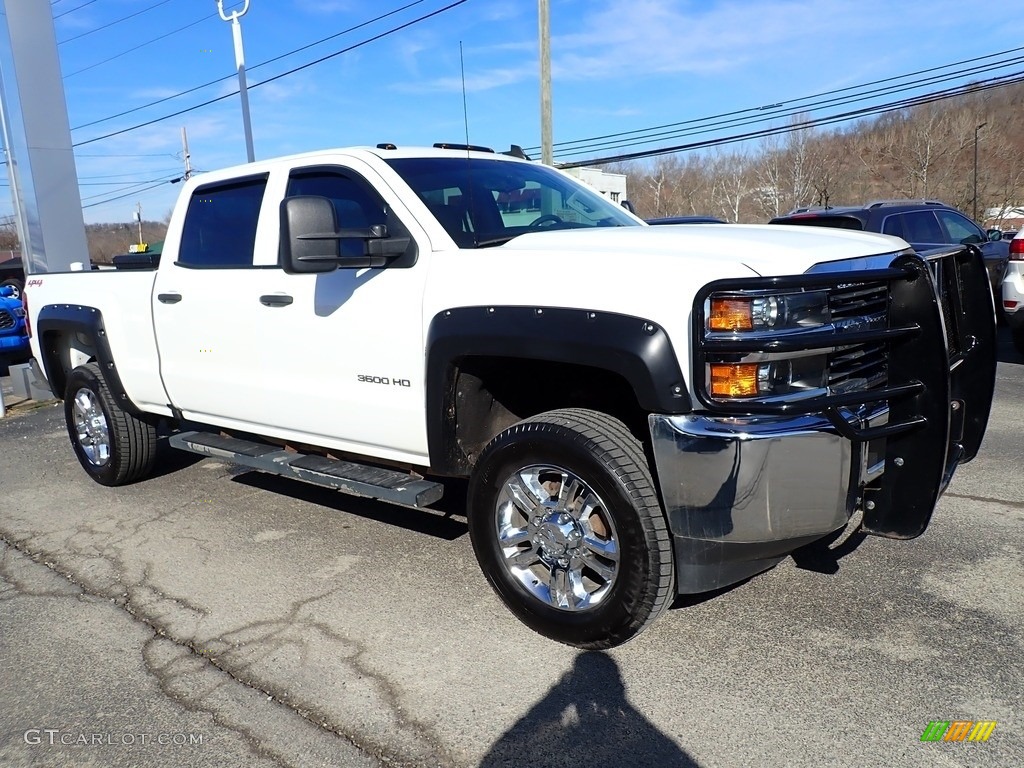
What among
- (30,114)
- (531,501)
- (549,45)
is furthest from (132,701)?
(549,45)

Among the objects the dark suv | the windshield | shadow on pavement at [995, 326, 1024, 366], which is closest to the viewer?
the windshield

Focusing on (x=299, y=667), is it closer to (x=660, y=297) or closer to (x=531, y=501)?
(x=531, y=501)

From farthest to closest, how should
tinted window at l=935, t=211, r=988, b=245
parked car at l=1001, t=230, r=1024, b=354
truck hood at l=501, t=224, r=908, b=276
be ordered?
tinted window at l=935, t=211, r=988, b=245
parked car at l=1001, t=230, r=1024, b=354
truck hood at l=501, t=224, r=908, b=276

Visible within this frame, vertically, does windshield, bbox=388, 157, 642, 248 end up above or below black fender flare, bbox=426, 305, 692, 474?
above

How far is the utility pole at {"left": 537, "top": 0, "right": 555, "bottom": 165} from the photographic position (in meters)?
16.4

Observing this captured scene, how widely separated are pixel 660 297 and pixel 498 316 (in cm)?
70

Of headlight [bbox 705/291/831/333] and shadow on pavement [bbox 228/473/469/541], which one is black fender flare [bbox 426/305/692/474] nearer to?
headlight [bbox 705/291/831/333]

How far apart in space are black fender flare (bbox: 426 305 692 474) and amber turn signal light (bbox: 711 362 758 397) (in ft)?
0.37

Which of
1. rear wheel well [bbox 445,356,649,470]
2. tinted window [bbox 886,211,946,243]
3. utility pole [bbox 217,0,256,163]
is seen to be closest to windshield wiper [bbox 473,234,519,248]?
rear wheel well [bbox 445,356,649,470]

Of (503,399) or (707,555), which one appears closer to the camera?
(707,555)

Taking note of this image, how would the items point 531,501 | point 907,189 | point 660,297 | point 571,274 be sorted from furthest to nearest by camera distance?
point 907,189 < point 531,501 < point 571,274 < point 660,297

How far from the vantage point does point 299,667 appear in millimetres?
3197

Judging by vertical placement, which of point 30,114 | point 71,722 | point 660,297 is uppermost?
point 30,114

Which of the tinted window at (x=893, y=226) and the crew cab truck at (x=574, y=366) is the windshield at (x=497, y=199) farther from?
the tinted window at (x=893, y=226)
